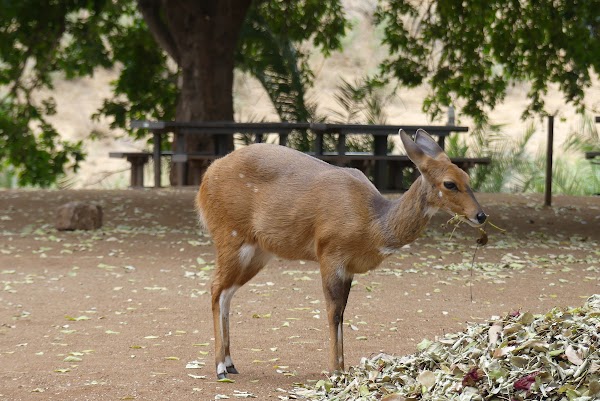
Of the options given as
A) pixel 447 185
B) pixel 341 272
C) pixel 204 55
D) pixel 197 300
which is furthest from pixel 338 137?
pixel 447 185

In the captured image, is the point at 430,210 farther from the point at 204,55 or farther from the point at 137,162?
the point at 137,162

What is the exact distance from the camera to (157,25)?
17.8 metres

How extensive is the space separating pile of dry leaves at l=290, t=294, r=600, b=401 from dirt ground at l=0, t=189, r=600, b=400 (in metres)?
0.57

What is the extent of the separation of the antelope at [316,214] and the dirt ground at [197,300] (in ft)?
1.97

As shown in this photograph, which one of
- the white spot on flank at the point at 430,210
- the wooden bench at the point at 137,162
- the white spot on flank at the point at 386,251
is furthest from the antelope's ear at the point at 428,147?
the wooden bench at the point at 137,162

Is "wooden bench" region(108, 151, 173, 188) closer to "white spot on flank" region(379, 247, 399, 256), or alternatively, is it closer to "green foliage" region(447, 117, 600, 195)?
"green foliage" region(447, 117, 600, 195)

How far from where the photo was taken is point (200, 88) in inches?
690

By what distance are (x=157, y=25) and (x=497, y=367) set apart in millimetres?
13852

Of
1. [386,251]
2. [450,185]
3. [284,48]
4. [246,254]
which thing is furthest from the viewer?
[284,48]

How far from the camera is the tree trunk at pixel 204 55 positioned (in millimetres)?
16984

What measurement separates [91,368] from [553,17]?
10391 millimetres

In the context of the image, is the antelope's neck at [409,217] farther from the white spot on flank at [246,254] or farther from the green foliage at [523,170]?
the green foliage at [523,170]

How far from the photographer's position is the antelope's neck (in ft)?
18.6

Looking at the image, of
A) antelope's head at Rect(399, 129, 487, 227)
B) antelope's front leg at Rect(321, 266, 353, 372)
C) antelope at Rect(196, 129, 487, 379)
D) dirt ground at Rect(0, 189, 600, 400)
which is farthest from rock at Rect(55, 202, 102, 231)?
antelope's head at Rect(399, 129, 487, 227)
